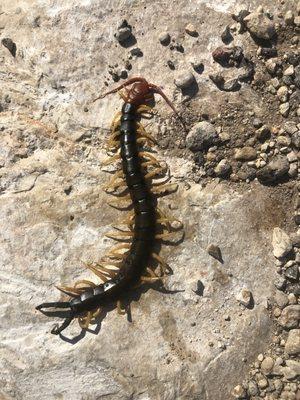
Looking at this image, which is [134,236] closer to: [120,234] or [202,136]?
[120,234]

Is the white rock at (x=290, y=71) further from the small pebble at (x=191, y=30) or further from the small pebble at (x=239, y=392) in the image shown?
the small pebble at (x=239, y=392)

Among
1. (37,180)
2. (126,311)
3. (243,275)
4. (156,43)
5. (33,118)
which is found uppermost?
(156,43)

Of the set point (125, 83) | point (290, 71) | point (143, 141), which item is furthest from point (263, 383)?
point (125, 83)

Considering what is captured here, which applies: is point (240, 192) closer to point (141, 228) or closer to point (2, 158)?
point (141, 228)

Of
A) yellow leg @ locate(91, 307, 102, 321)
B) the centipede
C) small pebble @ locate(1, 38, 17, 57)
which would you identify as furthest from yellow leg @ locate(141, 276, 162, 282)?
small pebble @ locate(1, 38, 17, 57)

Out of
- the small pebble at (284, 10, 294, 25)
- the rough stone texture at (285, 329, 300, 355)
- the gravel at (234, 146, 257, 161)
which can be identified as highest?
the small pebble at (284, 10, 294, 25)

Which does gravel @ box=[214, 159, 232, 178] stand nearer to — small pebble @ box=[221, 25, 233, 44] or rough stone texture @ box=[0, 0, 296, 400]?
rough stone texture @ box=[0, 0, 296, 400]

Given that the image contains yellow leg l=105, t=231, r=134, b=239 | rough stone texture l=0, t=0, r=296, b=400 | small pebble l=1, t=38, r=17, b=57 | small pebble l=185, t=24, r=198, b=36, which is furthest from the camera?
small pebble l=1, t=38, r=17, b=57

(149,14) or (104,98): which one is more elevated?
(149,14)

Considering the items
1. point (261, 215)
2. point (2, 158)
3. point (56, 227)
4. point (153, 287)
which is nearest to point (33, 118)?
point (2, 158)
